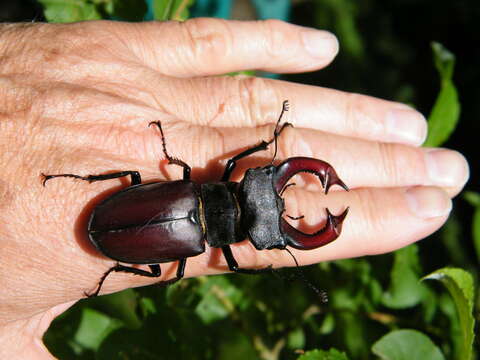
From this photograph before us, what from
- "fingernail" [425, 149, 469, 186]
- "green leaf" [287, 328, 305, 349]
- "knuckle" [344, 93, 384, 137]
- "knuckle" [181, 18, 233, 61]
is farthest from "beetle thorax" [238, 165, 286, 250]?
"fingernail" [425, 149, 469, 186]

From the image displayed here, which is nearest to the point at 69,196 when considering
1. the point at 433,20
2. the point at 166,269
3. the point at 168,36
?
the point at 166,269

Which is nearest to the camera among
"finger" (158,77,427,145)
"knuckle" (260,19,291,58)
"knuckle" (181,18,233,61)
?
"finger" (158,77,427,145)

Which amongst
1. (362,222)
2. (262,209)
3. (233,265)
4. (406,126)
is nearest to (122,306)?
(233,265)

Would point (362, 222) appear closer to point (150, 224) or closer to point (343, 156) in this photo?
point (343, 156)

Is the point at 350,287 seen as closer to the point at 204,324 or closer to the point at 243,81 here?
the point at 204,324

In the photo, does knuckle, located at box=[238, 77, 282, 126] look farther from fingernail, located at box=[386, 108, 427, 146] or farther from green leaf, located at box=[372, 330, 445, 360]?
green leaf, located at box=[372, 330, 445, 360]

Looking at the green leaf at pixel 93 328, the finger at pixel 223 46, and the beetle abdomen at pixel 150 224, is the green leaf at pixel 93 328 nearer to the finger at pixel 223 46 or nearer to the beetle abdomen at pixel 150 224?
the beetle abdomen at pixel 150 224
